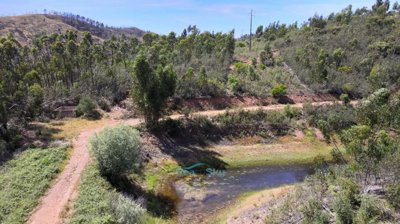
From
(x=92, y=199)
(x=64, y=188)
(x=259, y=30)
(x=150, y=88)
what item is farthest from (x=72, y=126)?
(x=259, y=30)

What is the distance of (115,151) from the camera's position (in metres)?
27.9

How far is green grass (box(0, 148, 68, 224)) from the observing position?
2312 cm

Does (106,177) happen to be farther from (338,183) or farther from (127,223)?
(338,183)

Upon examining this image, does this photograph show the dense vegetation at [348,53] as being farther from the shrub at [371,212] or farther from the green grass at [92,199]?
the green grass at [92,199]

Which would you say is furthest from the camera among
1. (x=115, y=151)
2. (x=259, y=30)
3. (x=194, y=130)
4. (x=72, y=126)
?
(x=259, y=30)

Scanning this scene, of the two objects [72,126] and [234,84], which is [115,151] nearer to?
[72,126]

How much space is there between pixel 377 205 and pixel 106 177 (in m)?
19.4

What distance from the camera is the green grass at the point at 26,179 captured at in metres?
23.1

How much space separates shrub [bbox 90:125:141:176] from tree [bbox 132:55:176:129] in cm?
835

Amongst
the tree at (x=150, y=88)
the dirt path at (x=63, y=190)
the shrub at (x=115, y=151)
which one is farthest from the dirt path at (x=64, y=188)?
the tree at (x=150, y=88)

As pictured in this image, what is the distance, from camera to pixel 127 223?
21.0 metres

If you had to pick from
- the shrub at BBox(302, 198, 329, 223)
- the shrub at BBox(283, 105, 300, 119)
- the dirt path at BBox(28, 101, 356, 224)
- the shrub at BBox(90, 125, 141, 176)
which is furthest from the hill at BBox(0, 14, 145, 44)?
the shrub at BBox(302, 198, 329, 223)

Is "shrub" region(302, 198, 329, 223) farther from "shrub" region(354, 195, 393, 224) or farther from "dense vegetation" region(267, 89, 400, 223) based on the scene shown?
"shrub" region(354, 195, 393, 224)

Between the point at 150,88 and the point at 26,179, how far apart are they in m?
14.7
